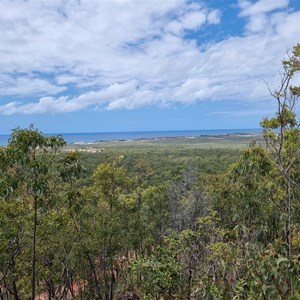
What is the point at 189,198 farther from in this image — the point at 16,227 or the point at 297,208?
the point at 16,227

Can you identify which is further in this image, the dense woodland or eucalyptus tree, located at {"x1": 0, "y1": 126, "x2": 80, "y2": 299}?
eucalyptus tree, located at {"x1": 0, "y1": 126, "x2": 80, "y2": 299}

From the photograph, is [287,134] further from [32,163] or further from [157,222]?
[157,222]

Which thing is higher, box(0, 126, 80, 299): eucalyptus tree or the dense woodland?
box(0, 126, 80, 299): eucalyptus tree

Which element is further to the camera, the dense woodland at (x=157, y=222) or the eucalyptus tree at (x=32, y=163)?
the eucalyptus tree at (x=32, y=163)

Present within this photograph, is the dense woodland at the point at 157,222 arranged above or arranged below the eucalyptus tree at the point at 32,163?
below

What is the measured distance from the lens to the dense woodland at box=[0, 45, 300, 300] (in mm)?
8414

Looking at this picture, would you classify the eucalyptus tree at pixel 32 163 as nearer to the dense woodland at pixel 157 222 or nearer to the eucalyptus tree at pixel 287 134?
the dense woodland at pixel 157 222

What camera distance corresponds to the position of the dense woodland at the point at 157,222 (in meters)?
8.41

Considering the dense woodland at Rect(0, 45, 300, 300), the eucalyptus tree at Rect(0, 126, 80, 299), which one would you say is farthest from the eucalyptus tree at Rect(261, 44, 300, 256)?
the eucalyptus tree at Rect(0, 126, 80, 299)

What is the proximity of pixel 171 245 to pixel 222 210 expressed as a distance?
573 cm

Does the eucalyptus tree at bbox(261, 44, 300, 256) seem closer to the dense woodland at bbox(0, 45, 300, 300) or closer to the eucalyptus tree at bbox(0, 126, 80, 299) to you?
the dense woodland at bbox(0, 45, 300, 300)

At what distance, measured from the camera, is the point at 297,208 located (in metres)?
15.3

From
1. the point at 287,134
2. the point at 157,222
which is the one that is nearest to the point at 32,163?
the point at 287,134

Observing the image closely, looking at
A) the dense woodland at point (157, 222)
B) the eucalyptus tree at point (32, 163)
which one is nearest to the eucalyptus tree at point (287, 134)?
the dense woodland at point (157, 222)
